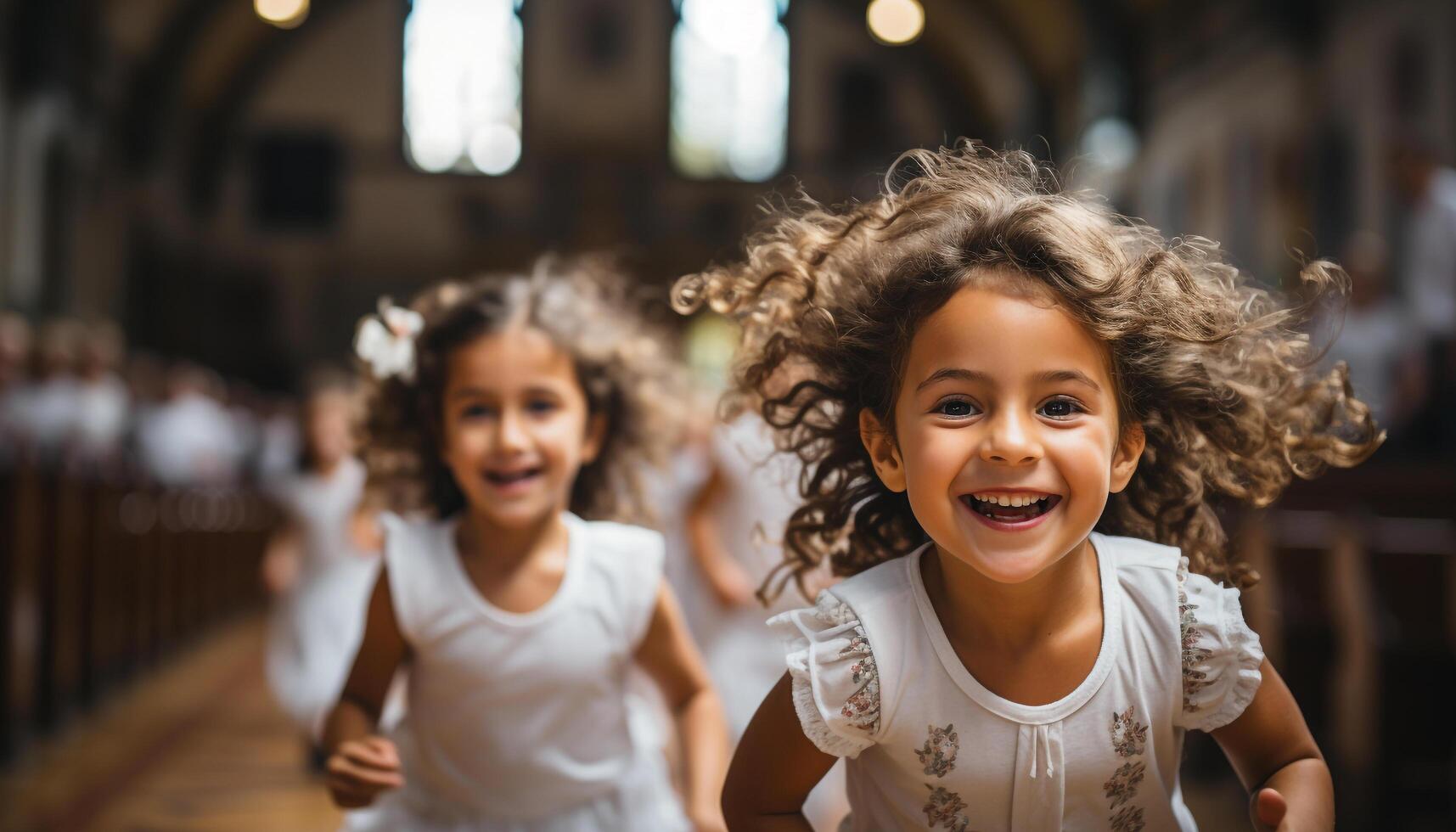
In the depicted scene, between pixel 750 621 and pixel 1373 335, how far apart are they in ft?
16.5

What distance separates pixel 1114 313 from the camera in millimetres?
1563

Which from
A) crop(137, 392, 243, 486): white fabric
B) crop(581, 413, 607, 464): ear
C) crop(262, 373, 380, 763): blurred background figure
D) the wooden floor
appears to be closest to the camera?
crop(581, 413, 607, 464): ear

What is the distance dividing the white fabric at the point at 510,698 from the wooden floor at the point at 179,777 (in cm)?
234

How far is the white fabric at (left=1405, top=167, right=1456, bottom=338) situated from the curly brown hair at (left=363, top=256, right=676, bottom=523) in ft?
17.9

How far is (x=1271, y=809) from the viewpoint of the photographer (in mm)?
1510

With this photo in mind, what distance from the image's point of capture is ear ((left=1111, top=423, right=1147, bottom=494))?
1.64m

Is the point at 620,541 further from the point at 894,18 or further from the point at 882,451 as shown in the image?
the point at 894,18

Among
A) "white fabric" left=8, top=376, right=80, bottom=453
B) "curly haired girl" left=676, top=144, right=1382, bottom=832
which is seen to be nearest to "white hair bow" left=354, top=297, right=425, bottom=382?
"curly haired girl" left=676, top=144, right=1382, bottom=832

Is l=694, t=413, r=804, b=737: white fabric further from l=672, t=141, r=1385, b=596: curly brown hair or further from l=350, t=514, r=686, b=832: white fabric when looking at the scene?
l=672, t=141, r=1385, b=596: curly brown hair

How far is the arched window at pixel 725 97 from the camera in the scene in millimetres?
23281

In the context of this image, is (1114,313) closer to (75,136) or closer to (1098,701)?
(1098,701)

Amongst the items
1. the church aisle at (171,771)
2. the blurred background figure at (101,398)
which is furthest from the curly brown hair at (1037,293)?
the blurred background figure at (101,398)

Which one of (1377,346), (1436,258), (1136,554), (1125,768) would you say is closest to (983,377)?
(1136,554)

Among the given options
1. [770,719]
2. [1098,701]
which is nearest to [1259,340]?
[1098,701]
